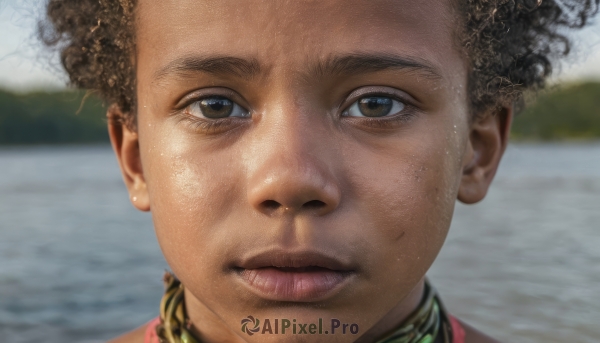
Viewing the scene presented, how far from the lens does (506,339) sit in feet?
8.80

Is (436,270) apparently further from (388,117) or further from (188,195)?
(188,195)

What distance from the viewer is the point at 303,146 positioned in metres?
1.55

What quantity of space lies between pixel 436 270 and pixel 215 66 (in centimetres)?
230

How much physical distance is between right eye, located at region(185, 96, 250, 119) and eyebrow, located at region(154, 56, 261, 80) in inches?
3.4

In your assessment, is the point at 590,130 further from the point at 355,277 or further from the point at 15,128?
the point at 355,277

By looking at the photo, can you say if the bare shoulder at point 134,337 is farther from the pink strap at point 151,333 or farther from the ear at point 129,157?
the ear at point 129,157

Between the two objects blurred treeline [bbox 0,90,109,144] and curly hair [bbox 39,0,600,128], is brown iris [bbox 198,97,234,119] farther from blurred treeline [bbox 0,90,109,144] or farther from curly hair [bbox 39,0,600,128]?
blurred treeline [bbox 0,90,109,144]

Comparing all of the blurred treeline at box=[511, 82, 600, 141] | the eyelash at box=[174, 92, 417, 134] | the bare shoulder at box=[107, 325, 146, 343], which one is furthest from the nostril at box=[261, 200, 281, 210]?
the blurred treeline at box=[511, 82, 600, 141]

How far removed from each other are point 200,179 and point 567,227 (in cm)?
338

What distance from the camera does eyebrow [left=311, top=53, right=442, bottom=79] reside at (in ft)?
5.26

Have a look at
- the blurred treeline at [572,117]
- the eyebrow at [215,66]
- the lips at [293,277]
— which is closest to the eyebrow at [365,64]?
the eyebrow at [215,66]

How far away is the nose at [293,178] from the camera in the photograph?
1502mm

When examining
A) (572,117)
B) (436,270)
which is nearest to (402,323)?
(436,270)

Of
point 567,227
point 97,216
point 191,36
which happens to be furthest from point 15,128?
point 191,36
